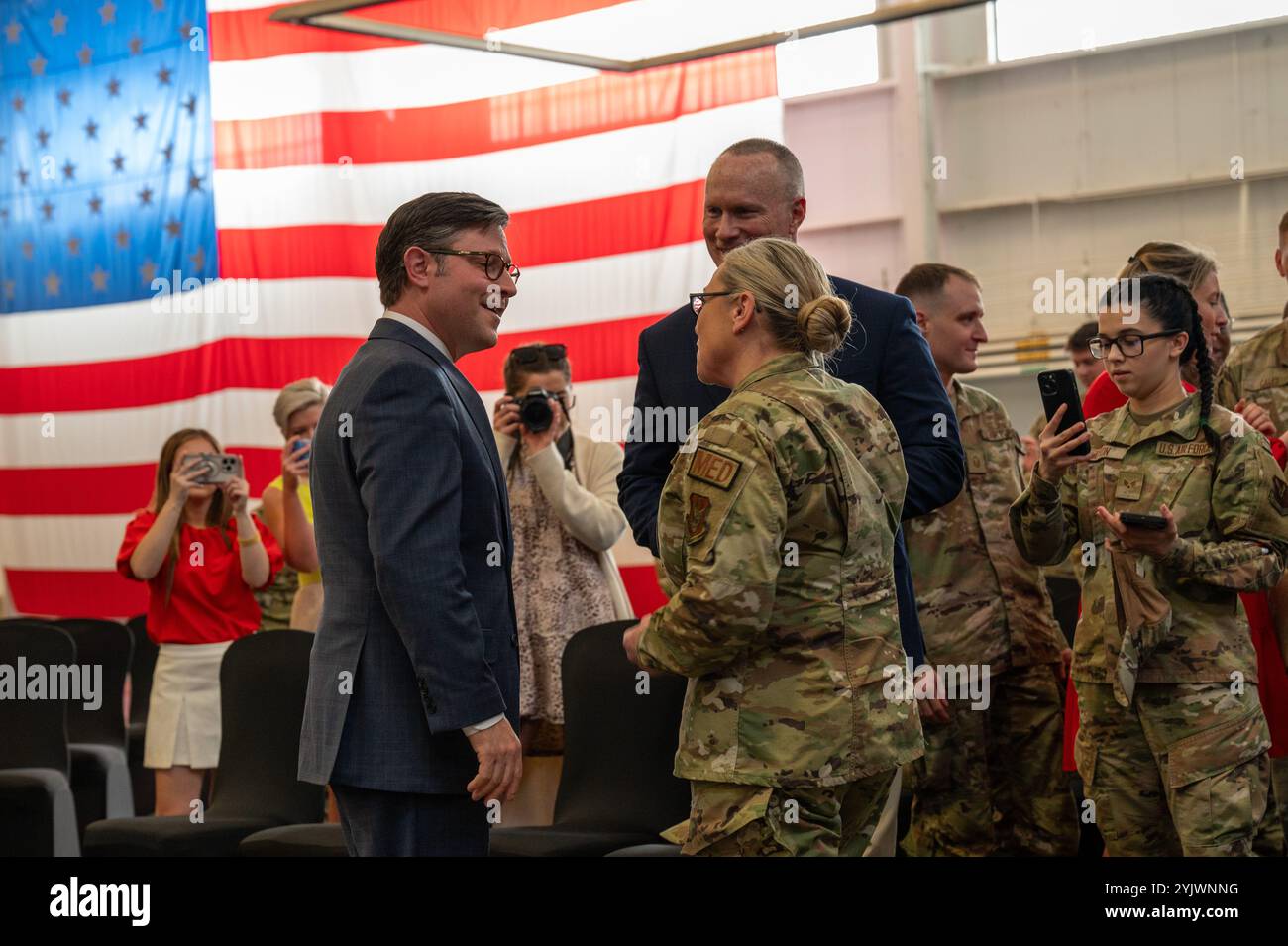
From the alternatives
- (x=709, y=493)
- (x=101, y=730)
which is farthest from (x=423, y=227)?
(x=101, y=730)

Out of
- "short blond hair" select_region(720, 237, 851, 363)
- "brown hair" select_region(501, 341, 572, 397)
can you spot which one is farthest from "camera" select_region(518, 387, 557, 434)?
"short blond hair" select_region(720, 237, 851, 363)

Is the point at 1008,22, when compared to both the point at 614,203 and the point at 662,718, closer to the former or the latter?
the point at 614,203

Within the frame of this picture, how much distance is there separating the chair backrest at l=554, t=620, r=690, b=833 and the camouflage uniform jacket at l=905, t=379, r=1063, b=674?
25.2 inches

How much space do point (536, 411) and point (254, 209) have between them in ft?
12.1

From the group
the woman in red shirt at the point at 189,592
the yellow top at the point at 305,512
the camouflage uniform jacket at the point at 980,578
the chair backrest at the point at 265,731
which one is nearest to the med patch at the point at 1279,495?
the camouflage uniform jacket at the point at 980,578

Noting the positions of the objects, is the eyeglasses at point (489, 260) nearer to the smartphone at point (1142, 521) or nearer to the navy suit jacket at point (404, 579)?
the navy suit jacket at point (404, 579)

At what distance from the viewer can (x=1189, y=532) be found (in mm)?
2785

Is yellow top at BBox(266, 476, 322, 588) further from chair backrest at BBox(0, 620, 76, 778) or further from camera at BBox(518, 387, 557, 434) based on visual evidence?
camera at BBox(518, 387, 557, 434)

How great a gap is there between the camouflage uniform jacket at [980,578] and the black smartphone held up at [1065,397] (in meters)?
0.75

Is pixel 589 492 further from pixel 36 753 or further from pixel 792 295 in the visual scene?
pixel 792 295

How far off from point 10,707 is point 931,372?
298 centimetres

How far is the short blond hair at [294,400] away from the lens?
462cm
